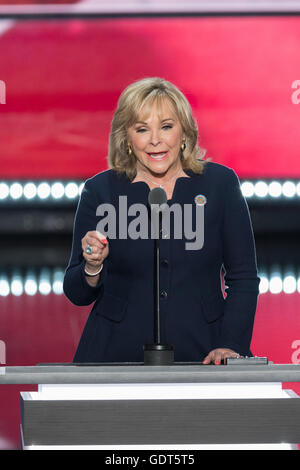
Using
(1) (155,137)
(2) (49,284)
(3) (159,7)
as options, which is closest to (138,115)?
(1) (155,137)

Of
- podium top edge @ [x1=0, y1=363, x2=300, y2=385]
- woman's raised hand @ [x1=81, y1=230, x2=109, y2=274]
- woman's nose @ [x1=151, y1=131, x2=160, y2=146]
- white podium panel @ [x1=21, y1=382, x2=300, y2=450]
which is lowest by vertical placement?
white podium panel @ [x1=21, y1=382, x2=300, y2=450]

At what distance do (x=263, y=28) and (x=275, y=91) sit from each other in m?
0.34

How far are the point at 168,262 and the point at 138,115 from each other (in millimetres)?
227

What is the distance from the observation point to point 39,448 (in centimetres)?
76

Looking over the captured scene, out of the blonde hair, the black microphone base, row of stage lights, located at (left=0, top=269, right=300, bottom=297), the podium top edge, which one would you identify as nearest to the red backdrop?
row of stage lights, located at (left=0, top=269, right=300, bottom=297)

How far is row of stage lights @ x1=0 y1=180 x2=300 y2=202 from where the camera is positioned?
4.51 m

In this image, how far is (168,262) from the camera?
1271mm

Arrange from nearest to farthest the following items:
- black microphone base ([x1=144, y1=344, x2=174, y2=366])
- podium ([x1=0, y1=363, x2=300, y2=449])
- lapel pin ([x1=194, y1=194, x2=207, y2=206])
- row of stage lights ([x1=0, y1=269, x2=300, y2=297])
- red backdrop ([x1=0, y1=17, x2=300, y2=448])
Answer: podium ([x1=0, y1=363, x2=300, y2=449])
black microphone base ([x1=144, y1=344, x2=174, y2=366])
lapel pin ([x1=194, y1=194, x2=207, y2=206])
row of stage lights ([x1=0, y1=269, x2=300, y2=297])
red backdrop ([x1=0, y1=17, x2=300, y2=448])

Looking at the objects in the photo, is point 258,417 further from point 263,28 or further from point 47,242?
point 47,242

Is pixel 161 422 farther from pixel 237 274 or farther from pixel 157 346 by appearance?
pixel 237 274

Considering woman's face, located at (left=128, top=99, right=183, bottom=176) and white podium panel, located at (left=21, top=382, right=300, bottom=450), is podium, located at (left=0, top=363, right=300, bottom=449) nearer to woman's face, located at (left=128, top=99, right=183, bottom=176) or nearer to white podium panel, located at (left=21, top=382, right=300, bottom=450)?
white podium panel, located at (left=21, top=382, right=300, bottom=450)

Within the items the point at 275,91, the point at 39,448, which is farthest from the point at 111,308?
the point at 275,91

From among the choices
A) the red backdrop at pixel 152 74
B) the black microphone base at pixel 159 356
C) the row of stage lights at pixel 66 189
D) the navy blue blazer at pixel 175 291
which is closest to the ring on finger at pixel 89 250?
the black microphone base at pixel 159 356

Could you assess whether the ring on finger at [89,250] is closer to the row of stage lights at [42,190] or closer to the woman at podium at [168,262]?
the woman at podium at [168,262]
